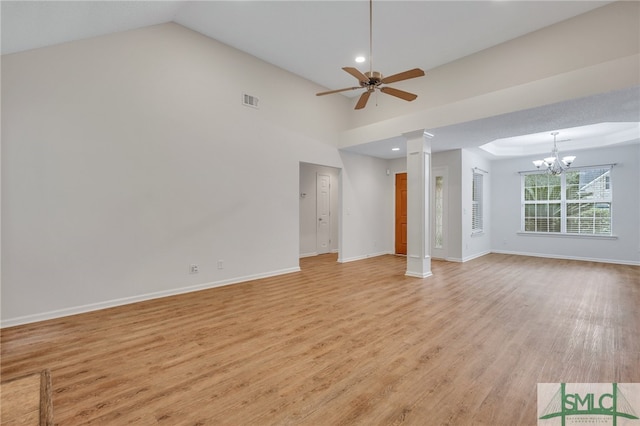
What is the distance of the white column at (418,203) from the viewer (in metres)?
5.25

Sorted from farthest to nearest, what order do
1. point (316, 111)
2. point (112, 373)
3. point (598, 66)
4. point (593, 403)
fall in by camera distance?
1. point (316, 111)
2. point (598, 66)
3. point (112, 373)
4. point (593, 403)

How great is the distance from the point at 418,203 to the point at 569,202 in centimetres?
507

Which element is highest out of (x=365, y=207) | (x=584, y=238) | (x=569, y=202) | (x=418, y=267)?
(x=569, y=202)

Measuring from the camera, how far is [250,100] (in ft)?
16.6

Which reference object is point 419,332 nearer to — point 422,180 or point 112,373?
point 112,373

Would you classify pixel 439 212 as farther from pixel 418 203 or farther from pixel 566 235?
pixel 566 235

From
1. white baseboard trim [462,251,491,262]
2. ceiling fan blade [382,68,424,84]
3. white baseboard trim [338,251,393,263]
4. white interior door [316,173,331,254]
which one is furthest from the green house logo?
white interior door [316,173,331,254]

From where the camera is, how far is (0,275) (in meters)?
3.00

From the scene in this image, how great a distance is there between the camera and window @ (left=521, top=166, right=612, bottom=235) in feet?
22.8

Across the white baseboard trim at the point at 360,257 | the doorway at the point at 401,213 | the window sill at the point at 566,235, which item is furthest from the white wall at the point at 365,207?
the window sill at the point at 566,235

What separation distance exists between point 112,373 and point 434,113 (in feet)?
18.0

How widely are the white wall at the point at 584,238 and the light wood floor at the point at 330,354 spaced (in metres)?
3.29

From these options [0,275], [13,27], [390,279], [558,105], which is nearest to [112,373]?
[0,275]

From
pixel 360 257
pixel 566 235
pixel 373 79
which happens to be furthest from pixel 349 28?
pixel 566 235
